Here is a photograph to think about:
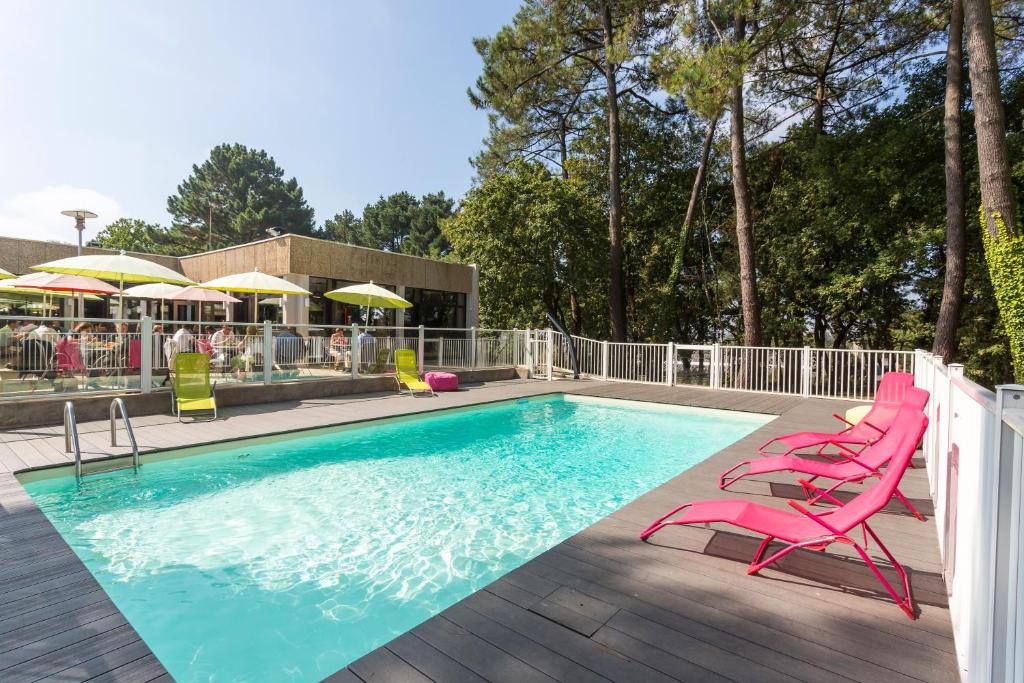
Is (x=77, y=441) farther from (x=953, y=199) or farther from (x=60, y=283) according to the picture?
(x=953, y=199)

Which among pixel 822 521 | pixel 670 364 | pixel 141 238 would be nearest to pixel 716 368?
pixel 670 364

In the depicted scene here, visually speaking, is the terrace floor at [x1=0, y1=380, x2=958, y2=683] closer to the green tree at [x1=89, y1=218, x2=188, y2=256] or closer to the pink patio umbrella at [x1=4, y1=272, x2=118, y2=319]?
the pink patio umbrella at [x1=4, y1=272, x2=118, y2=319]

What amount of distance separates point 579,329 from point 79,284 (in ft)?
52.7

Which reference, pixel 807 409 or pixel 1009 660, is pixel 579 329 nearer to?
pixel 807 409

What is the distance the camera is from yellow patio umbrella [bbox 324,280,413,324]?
12102 millimetres

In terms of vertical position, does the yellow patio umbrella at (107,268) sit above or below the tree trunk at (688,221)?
below

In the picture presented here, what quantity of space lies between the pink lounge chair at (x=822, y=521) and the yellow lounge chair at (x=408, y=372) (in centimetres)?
860

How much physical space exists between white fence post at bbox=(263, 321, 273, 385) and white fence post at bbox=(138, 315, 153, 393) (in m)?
1.87

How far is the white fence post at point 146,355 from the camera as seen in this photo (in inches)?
318

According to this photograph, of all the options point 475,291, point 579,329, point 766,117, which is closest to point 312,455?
point 475,291

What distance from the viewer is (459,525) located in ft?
15.7

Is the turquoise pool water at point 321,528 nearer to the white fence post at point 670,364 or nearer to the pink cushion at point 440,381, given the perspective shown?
the pink cushion at point 440,381

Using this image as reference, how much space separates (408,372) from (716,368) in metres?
7.73

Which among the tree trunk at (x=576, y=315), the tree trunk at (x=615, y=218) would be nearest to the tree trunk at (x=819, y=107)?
the tree trunk at (x=615, y=218)
